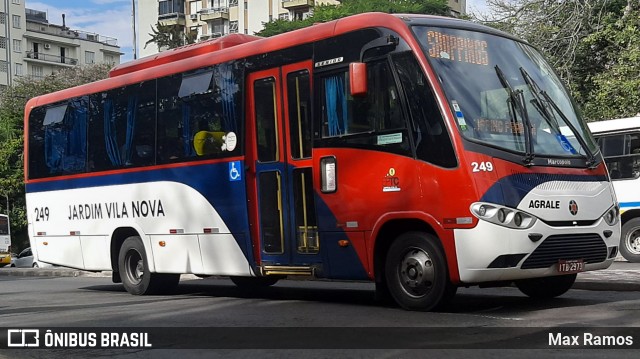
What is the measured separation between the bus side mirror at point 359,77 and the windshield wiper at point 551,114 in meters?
1.80

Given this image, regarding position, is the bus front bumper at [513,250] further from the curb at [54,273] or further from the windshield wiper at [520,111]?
the curb at [54,273]

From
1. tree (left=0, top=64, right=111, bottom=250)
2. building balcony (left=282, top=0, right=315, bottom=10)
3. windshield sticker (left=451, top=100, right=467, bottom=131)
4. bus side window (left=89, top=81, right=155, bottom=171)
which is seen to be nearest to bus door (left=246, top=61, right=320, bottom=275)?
windshield sticker (left=451, top=100, right=467, bottom=131)

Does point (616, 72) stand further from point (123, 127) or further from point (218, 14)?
point (218, 14)

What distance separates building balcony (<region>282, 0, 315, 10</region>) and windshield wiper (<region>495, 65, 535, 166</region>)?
56499 mm

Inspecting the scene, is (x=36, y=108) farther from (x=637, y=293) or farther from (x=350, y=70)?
(x=637, y=293)

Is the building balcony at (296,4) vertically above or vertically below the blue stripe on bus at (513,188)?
above

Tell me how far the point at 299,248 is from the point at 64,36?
3793 inches

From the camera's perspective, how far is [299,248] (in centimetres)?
1031

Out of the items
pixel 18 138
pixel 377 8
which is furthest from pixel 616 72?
pixel 18 138

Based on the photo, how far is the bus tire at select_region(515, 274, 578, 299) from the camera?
395 inches

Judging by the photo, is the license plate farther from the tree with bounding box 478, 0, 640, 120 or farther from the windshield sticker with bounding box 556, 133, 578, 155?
the tree with bounding box 478, 0, 640, 120

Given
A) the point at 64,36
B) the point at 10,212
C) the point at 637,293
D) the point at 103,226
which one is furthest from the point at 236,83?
the point at 64,36

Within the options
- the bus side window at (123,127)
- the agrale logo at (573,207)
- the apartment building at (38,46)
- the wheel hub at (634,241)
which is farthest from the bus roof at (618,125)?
the apartment building at (38,46)

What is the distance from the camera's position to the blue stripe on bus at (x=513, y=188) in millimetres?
8414
